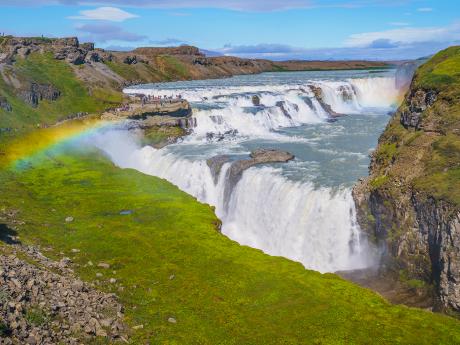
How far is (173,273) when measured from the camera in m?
30.6

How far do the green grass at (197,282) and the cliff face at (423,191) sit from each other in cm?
663

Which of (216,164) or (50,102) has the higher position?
(50,102)

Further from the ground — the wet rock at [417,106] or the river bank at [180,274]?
the wet rock at [417,106]

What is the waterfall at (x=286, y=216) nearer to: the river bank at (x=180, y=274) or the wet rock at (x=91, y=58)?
the river bank at (x=180, y=274)

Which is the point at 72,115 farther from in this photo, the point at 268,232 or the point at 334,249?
the point at 334,249

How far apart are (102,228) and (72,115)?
64.0 metres

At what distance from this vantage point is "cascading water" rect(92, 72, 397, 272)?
1609 inches

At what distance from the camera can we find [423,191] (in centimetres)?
3450

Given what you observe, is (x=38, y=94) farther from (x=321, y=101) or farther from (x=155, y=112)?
(x=321, y=101)

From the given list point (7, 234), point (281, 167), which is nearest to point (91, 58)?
point (281, 167)

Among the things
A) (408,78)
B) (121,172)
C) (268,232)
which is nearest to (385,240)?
(268,232)

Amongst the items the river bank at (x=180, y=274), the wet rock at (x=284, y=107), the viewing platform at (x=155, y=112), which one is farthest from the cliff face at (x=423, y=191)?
the viewing platform at (x=155, y=112)

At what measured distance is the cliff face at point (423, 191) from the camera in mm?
30609

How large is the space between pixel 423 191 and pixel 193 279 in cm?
1814
